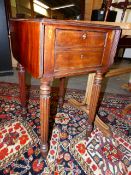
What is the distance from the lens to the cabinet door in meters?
2.16

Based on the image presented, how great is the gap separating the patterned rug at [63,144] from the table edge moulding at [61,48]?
22 centimetres

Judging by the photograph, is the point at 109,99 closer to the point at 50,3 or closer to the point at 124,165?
the point at 124,165

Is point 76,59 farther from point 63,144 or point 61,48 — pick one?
point 63,144

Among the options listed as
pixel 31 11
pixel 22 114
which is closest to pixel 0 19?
pixel 31 11

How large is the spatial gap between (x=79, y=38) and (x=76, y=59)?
112 mm

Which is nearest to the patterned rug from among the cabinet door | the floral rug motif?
the floral rug motif

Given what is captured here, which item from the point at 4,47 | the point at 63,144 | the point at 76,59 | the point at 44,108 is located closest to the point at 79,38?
the point at 76,59

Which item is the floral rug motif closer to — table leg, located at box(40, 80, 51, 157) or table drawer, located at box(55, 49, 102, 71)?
table leg, located at box(40, 80, 51, 157)

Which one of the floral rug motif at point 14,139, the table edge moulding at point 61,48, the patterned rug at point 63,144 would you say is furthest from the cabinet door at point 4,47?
the table edge moulding at point 61,48

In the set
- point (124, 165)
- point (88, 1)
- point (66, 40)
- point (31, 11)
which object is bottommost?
point (124, 165)

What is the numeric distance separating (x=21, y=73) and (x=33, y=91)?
80cm

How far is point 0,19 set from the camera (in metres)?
2.17

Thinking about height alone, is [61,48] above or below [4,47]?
above

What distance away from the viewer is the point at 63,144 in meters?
1.13
